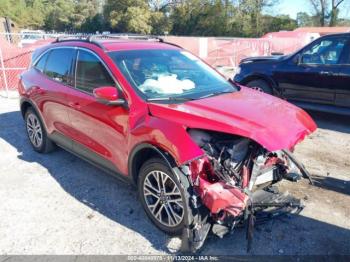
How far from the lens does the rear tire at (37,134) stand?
17.2 feet

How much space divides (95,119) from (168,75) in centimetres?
99

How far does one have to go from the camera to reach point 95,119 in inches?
151

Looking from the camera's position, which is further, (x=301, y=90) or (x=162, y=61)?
(x=301, y=90)

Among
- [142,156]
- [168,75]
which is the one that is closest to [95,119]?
[142,156]

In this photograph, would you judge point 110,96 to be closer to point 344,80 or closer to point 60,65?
point 60,65

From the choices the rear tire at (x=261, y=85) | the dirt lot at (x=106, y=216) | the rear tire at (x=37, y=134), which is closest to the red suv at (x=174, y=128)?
the dirt lot at (x=106, y=216)

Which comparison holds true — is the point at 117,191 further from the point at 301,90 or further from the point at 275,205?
the point at 301,90

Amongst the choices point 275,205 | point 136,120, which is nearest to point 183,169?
point 136,120

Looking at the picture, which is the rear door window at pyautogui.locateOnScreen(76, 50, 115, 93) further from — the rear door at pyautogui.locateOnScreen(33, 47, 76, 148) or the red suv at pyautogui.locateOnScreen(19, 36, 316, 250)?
the rear door at pyautogui.locateOnScreen(33, 47, 76, 148)

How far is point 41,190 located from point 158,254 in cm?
202

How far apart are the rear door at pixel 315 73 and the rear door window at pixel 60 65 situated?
188 inches

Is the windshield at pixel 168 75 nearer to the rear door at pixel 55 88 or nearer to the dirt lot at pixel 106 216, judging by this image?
the rear door at pixel 55 88

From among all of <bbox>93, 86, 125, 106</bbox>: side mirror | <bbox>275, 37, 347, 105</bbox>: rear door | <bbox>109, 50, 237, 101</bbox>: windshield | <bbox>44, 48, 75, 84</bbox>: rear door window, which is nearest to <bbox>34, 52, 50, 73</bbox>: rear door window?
<bbox>44, 48, 75, 84</bbox>: rear door window

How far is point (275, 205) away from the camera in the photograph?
10.4 feet
